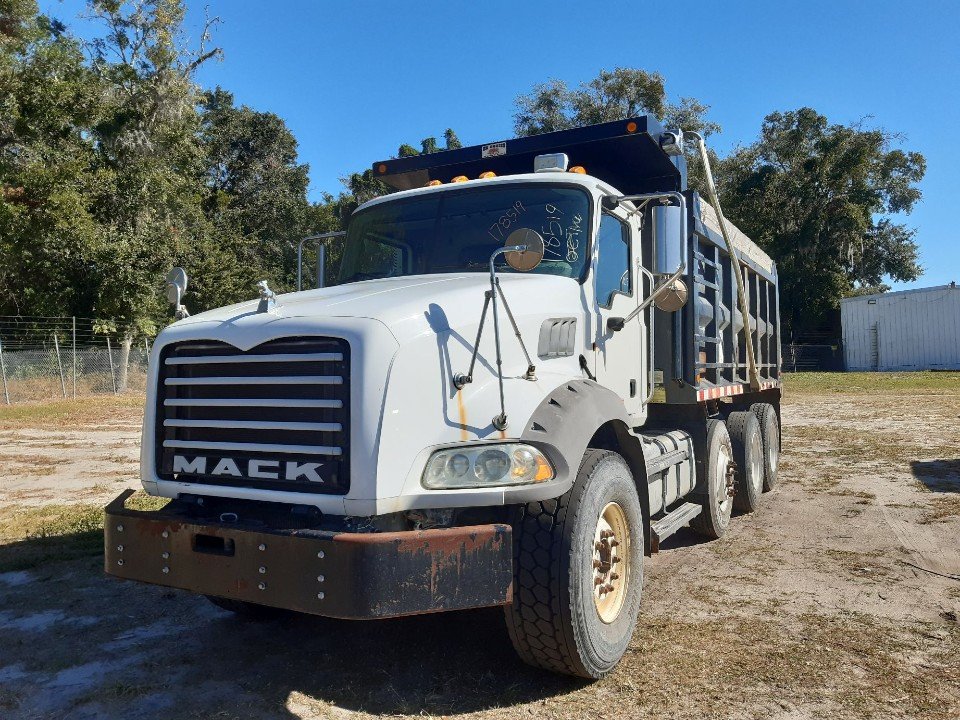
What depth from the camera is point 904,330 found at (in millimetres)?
40750

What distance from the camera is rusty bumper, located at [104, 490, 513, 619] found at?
10.3ft

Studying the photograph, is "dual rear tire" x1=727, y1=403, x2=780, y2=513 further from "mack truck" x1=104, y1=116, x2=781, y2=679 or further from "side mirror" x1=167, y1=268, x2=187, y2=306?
"side mirror" x1=167, y1=268, x2=187, y2=306

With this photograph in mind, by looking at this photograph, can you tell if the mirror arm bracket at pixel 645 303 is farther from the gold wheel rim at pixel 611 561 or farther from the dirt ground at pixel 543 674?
the dirt ground at pixel 543 674

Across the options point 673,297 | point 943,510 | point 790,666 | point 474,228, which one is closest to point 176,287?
point 474,228

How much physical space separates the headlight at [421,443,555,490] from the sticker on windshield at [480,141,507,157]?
142 inches

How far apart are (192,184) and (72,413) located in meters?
14.1

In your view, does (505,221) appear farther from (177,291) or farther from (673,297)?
(177,291)

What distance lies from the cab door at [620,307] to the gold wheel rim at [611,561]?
0.91 meters

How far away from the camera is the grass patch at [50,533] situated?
6.20m

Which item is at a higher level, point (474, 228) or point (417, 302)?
point (474, 228)

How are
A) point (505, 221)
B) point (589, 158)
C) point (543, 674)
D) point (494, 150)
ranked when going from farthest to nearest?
point (494, 150) → point (589, 158) → point (505, 221) → point (543, 674)

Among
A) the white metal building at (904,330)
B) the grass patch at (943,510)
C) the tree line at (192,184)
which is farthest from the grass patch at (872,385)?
the grass patch at (943,510)

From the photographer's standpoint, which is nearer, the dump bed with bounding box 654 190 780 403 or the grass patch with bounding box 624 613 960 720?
the grass patch with bounding box 624 613 960 720

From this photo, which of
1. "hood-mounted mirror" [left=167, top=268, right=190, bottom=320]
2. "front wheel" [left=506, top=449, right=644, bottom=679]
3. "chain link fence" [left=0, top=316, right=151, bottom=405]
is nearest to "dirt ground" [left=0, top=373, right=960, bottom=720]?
"front wheel" [left=506, top=449, right=644, bottom=679]
